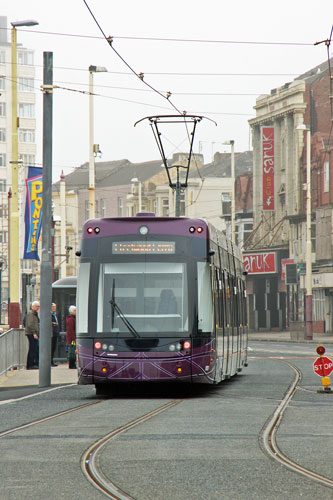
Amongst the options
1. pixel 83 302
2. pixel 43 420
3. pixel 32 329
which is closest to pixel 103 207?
pixel 32 329

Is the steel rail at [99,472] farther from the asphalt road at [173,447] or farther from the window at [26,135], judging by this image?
the window at [26,135]

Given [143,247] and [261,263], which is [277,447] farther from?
[261,263]

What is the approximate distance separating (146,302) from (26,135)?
96.1 m

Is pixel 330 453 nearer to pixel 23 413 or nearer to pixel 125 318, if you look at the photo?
pixel 23 413

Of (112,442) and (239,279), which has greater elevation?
(239,279)

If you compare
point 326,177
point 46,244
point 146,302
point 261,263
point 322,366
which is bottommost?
point 322,366

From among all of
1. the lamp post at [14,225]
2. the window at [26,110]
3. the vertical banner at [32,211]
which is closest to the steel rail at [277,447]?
the lamp post at [14,225]

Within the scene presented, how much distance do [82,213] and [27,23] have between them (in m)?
74.9

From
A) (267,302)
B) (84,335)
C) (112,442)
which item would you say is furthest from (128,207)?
(112,442)

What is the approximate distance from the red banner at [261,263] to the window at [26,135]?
44514 mm

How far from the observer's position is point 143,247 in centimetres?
1825

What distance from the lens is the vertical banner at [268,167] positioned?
70.6 metres

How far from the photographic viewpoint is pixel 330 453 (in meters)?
10.5

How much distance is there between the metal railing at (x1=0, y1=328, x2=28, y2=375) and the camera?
2453 cm
